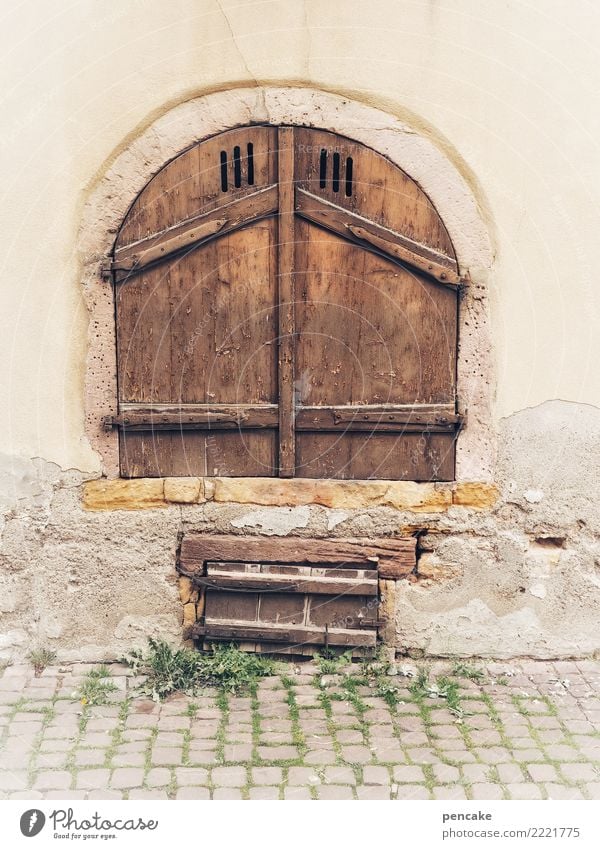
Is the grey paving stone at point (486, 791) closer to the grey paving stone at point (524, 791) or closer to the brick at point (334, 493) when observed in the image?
the grey paving stone at point (524, 791)

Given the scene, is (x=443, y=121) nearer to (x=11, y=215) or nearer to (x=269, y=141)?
(x=269, y=141)

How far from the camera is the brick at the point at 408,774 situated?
3.42 meters

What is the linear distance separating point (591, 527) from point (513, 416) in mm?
749

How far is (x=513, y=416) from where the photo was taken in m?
4.18

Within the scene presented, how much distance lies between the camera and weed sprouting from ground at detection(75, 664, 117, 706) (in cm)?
399

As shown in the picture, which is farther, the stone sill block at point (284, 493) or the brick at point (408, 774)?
the stone sill block at point (284, 493)

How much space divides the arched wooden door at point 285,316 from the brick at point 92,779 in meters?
1.46

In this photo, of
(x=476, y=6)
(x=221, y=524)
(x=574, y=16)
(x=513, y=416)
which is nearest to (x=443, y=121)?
(x=476, y=6)

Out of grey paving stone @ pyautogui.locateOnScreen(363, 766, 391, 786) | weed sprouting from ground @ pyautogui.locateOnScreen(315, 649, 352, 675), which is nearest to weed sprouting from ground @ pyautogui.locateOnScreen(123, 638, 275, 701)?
weed sprouting from ground @ pyautogui.locateOnScreen(315, 649, 352, 675)

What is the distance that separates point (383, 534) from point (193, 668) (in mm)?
1224

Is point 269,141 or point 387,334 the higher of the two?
point 269,141

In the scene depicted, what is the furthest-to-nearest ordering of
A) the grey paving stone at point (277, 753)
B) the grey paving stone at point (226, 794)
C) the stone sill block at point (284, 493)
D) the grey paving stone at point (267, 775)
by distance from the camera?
the stone sill block at point (284, 493) < the grey paving stone at point (277, 753) < the grey paving stone at point (267, 775) < the grey paving stone at point (226, 794)

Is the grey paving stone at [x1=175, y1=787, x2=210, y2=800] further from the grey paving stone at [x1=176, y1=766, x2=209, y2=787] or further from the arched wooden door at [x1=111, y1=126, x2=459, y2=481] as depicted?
the arched wooden door at [x1=111, y1=126, x2=459, y2=481]

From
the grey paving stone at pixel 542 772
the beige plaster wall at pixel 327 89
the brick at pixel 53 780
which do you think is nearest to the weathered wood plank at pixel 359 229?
the beige plaster wall at pixel 327 89
